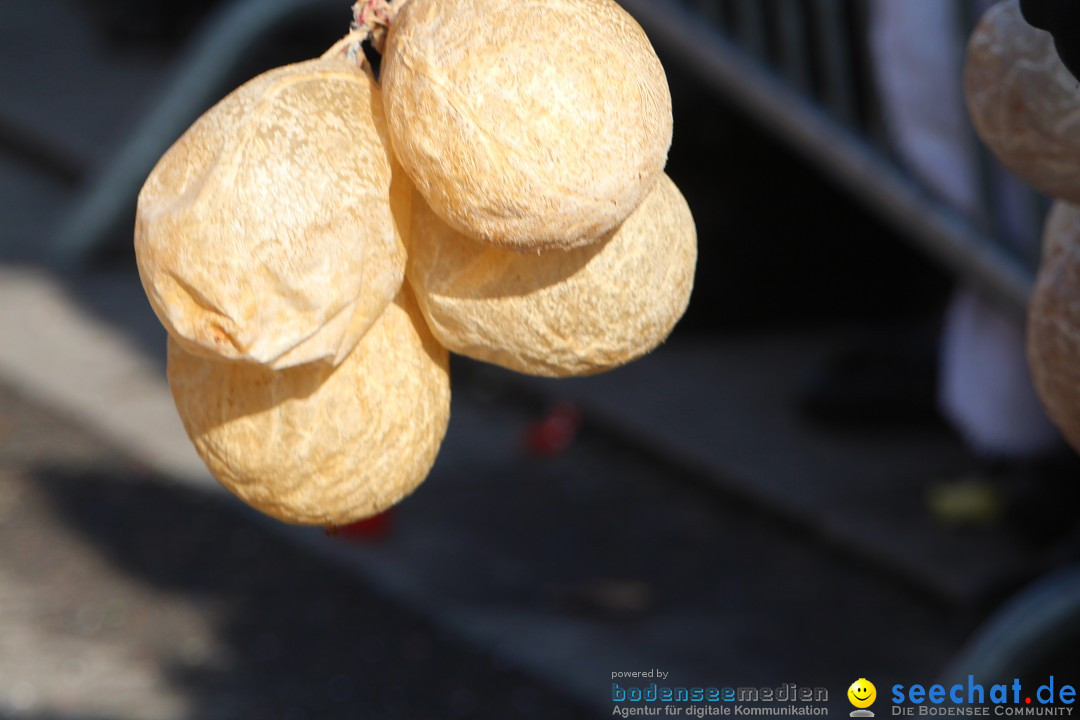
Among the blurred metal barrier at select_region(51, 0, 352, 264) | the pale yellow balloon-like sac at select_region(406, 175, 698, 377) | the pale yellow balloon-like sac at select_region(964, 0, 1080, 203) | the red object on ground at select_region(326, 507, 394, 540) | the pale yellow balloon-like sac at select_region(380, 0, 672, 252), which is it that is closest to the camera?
the pale yellow balloon-like sac at select_region(380, 0, 672, 252)

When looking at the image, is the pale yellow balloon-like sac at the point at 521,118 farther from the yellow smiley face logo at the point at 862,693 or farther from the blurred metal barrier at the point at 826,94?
the yellow smiley face logo at the point at 862,693

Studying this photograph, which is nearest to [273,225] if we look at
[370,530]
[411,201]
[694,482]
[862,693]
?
[411,201]

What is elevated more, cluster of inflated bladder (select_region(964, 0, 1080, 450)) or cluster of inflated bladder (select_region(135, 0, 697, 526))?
cluster of inflated bladder (select_region(964, 0, 1080, 450))

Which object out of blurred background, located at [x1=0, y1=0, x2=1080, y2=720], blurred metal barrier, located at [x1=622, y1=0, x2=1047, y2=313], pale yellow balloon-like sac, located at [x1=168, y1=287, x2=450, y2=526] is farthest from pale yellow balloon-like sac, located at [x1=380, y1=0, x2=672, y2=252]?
blurred metal barrier, located at [x1=622, y1=0, x2=1047, y2=313]

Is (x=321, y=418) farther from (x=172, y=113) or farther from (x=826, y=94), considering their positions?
(x=172, y=113)

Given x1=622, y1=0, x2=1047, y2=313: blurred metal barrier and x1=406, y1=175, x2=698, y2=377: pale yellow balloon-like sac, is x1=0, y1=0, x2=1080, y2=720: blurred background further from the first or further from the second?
x1=406, y1=175, x2=698, y2=377: pale yellow balloon-like sac

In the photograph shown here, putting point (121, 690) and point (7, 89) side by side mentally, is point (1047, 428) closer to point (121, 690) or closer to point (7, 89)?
point (121, 690)
